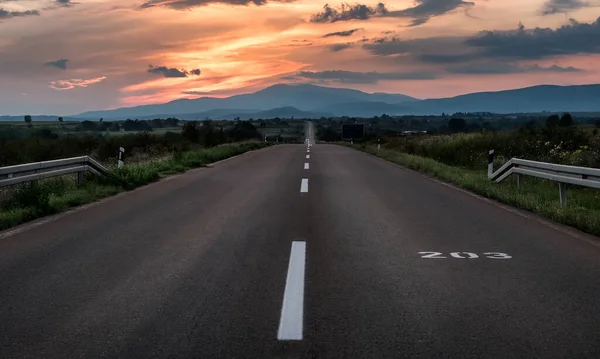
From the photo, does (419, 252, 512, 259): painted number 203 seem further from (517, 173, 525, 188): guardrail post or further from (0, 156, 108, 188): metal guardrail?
(0, 156, 108, 188): metal guardrail

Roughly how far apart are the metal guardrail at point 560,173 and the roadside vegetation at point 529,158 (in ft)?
0.98

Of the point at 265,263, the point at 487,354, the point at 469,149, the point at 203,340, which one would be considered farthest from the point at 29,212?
the point at 469,149

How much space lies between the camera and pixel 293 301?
4.60 meters

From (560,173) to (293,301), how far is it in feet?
26.6

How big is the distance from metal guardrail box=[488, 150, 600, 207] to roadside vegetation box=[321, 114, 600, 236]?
0.98 feet

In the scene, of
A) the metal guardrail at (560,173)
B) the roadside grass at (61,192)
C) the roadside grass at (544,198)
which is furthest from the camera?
the roadside grass at (61,192)

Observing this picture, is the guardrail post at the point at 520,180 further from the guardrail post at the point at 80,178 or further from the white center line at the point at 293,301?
the guardrail post at the point at 80,178

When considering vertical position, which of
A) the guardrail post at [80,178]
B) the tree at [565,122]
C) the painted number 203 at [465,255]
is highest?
the tree at [565,122]

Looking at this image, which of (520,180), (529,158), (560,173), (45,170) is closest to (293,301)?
(560,173)

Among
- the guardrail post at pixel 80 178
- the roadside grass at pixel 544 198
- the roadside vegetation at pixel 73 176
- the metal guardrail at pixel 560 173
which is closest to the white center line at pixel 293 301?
the roadside grass at pixel 544 198

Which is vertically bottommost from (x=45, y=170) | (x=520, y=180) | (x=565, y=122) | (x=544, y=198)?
(x=544, y=198)

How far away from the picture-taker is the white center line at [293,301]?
3.89 m

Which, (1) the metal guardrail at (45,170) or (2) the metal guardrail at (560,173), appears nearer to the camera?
(2) the metal guardrail at (560,173)

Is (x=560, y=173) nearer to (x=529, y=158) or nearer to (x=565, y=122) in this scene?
(x=529, y=158)
